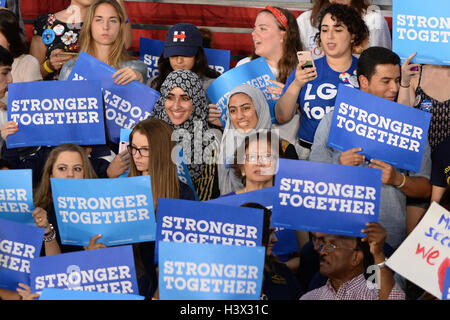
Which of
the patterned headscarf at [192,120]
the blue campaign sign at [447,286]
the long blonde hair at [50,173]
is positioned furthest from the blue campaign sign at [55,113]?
the blue campaign sign at [447,286]

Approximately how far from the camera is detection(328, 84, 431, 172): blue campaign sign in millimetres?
4184

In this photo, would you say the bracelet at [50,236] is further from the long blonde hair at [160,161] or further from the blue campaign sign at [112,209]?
the long blonde hair at [160,161]

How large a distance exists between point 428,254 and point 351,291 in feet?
1.55

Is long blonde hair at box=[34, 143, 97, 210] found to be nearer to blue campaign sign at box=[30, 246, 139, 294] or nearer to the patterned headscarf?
the patterned headscarf

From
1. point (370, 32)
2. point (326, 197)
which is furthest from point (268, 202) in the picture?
point (370, 32)

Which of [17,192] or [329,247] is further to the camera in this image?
A: [17,192]

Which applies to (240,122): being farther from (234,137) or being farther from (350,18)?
(350,18)

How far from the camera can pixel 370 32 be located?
568 cm

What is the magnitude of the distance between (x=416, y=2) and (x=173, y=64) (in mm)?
1807

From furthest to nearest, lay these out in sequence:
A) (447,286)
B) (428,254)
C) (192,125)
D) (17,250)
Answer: (192,125) < (17,250) < (428,254) < (447,286)

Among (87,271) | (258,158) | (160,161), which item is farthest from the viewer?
(258,158)

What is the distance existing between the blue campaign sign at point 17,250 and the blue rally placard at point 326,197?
1186 mm

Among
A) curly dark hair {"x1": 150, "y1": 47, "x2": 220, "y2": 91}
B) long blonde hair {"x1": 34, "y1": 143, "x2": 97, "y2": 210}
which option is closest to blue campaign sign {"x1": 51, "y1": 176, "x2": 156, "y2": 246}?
long blonde hair {"x1": 34, "y1": 143, "x2": 97, "y2": 210}

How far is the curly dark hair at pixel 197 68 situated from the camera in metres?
5.66
